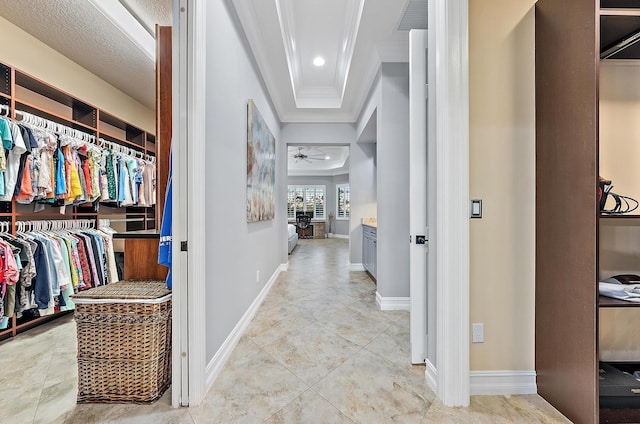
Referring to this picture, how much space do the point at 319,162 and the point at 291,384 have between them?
9.29 meters

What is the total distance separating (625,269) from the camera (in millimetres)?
1602

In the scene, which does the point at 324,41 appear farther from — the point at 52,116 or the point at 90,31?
the point at 52,116

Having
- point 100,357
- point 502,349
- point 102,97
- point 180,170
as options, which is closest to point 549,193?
point 502,349

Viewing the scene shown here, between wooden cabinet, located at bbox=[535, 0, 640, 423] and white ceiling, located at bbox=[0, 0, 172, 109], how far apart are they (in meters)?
3.15

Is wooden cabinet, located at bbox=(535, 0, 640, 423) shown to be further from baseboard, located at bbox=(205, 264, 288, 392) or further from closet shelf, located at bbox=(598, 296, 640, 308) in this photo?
baseboard, located at bbox=(205, 264, 288, 392)

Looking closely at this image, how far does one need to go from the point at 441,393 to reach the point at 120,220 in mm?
3895

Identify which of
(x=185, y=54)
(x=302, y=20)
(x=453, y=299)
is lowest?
(x=453, y=299)

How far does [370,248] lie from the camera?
13.9ft

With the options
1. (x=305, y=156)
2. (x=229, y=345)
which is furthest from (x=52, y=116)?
(x=305, y=156)

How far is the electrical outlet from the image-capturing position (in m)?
1.58

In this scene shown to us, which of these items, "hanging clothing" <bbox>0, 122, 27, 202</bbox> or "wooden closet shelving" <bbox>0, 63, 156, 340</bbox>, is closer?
"hanging clothing" <bbox>0, 122, 27, 202</bbox>

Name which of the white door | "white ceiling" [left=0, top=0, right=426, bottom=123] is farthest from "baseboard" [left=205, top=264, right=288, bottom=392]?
"white ceiling" [left=0, top=0, right=426, bottom=123]

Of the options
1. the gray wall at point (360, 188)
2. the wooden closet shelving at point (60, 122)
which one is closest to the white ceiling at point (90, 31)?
the wooden closet shelving at point (60, 122)

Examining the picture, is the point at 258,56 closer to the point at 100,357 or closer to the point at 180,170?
the point at 180,170
